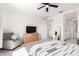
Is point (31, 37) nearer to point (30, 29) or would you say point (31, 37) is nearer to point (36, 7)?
point (30, 29)

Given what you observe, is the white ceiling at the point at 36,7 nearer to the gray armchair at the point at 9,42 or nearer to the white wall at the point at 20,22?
the white wall at the point at 20,22

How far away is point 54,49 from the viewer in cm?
132

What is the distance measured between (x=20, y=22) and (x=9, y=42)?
387 mm

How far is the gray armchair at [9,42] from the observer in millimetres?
1349

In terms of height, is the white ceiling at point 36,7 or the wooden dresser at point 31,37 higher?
the white ceiling at point 36,7

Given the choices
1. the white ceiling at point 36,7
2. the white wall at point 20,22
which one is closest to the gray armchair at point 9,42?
the white wall at point 20,22

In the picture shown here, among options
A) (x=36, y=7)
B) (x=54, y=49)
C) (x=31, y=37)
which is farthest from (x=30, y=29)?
(x=54, y=49)

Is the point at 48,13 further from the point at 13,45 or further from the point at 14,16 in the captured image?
the point at 13,45

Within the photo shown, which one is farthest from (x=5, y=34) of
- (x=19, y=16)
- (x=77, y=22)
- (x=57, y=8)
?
(x=77, y=22)

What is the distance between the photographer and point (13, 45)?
55.6 inches

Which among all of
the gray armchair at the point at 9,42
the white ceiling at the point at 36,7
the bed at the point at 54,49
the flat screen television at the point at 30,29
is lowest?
the bed at the point at 54,49

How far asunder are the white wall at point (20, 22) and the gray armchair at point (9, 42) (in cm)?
8

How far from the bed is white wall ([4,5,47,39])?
0.59 feet

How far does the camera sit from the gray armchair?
1349 mm
